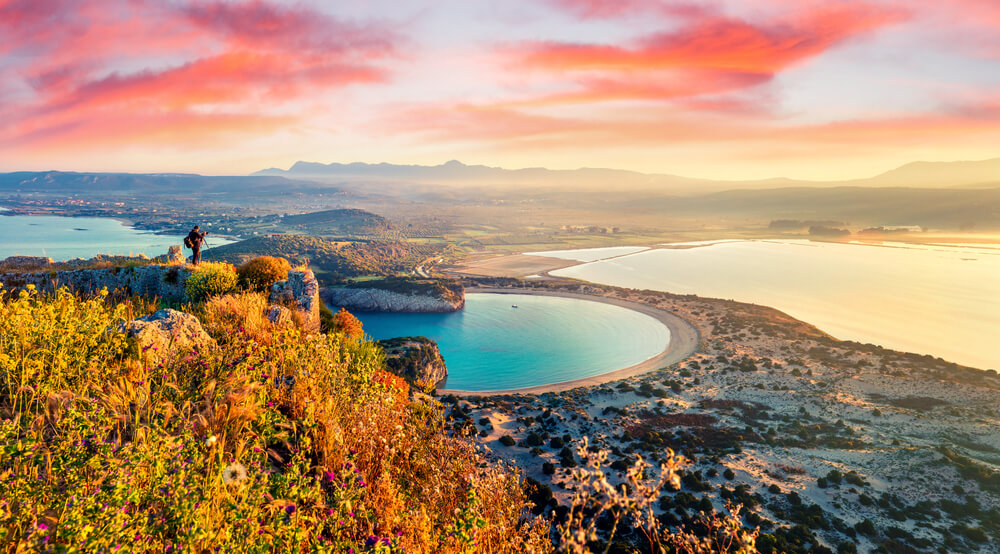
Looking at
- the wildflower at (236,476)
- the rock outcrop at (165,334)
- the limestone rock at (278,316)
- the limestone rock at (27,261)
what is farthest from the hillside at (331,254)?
the wildflower at (236,476)

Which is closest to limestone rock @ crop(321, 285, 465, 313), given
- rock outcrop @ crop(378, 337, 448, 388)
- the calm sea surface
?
rock outcrop @ crop(378, 337, 448, 388)

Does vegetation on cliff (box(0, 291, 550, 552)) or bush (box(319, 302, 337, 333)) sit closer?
vegetation on cliff (box(0, 291, 550, 552))

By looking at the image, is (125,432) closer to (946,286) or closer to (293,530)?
(293,530)

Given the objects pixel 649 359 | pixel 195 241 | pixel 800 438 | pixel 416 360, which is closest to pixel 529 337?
pixel 649 359

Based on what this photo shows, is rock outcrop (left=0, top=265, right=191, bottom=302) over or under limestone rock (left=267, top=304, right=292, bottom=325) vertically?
over

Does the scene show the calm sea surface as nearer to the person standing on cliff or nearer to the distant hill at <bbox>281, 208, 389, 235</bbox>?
the person standing on cliff

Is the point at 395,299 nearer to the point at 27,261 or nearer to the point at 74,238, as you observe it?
the point at 27,261

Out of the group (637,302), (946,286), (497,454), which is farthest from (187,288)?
(946,286)

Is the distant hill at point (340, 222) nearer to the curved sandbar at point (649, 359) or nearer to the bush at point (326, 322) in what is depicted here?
the curved sandbar at point (649, 359)
